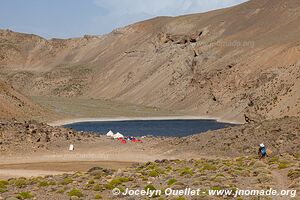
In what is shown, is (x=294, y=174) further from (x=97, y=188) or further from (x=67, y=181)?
(x=67, y=181)

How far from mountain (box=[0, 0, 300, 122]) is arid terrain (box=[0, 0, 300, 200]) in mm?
343

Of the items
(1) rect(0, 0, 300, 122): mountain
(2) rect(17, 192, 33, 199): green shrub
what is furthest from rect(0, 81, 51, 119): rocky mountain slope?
(2) rect(17, 192, 33, 199): green shrub

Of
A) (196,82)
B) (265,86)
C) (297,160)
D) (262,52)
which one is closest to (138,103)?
(196,82)

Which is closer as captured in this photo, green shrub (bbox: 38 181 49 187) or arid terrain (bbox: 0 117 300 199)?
arid terrain (bbox: 0 117 300 199)

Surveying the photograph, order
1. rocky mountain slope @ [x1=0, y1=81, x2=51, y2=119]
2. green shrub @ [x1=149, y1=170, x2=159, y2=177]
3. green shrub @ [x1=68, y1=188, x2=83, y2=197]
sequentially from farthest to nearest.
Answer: rocky mountain slope @ [x1=0, y1=81, x2=51, y2=119] < green shrub @ [x1=149, y1=170, x2=159, y2=177] < green shrub @ [x1=68, y1=188, x2=83, y2=197]

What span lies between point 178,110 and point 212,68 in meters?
14.3

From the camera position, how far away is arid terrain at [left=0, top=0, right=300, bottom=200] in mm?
27961

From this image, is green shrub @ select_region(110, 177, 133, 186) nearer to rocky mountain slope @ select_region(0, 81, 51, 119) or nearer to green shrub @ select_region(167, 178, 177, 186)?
green shrub @ select_region(167, 178, 177, 186)

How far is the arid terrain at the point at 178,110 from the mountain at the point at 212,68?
1.13ft

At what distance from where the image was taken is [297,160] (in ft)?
102

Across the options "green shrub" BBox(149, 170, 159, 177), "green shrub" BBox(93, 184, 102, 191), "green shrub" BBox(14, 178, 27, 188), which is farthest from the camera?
"green shrub" BBox(149, 170, 159, 177)

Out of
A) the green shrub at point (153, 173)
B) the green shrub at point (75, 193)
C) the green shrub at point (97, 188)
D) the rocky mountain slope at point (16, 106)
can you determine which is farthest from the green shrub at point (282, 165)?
the rocky mountain slope at point (16, 106)

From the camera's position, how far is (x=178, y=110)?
134875mm

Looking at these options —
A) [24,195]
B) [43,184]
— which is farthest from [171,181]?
[43,184]
